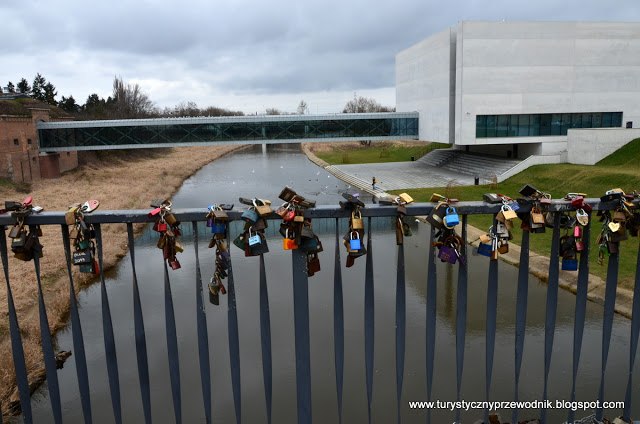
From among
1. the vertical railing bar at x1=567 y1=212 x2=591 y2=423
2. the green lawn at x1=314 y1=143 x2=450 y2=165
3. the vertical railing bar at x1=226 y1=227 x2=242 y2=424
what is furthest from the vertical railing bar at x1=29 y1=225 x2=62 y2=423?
the green lawn at x1=314 y1=143 x2=450 y2=165

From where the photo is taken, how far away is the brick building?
35.6 metres

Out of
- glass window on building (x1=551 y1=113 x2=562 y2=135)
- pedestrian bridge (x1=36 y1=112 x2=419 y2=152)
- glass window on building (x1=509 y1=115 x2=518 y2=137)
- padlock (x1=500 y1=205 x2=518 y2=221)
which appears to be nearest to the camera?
padlock (x1=500 y1=205 x2=518 y2=221)

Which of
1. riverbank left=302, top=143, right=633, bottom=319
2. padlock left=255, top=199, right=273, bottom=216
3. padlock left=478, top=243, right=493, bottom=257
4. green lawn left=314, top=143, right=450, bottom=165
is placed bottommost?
riverbank left=302, top=143, right=633, bottom=319

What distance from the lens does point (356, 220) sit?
2631 millimetres

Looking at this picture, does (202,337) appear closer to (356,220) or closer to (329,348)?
(356,220)

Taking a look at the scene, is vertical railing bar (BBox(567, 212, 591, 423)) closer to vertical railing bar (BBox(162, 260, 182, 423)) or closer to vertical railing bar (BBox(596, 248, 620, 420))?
vertical railing bar (BBox(596, 248, 620, 420))

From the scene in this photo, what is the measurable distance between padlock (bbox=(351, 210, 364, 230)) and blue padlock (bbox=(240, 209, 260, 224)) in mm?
514

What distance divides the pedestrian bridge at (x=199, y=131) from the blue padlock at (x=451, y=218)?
40747 mm

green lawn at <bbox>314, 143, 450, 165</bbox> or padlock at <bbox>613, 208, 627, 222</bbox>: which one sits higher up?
padlock at <bbox>613, 208, 627, 222</bbox>

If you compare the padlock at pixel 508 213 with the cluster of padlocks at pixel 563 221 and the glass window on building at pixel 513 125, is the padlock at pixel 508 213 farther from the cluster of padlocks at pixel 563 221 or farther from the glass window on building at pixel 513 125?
the glass window on building at pixel 513 125

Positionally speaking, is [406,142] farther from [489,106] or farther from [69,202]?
[69,202]

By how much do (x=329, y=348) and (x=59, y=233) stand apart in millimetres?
14641

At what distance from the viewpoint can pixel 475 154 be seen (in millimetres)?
45844

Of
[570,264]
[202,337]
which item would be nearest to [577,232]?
[570,264]
